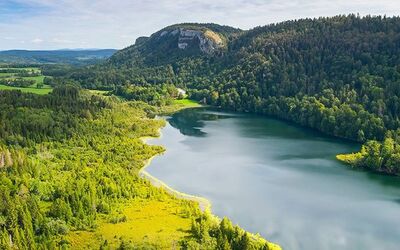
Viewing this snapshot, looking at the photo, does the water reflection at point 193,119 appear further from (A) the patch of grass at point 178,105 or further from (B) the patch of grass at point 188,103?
(B) the patch of grass at point 188,103

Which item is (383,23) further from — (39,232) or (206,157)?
(39,232)

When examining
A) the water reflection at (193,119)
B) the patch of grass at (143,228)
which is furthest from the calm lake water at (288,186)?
the patch of grass at (143,228)

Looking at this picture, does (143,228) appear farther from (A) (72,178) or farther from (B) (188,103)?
(B) (188,103)

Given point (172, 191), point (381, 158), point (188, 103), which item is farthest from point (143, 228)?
point (188, 103)

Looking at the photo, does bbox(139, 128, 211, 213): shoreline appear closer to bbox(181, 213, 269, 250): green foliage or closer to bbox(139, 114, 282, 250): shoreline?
bbox(139, 114, 282, 250): shoreline

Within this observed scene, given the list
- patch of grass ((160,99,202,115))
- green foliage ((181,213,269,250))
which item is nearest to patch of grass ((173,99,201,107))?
patch of grass ((160,99,202,115))
